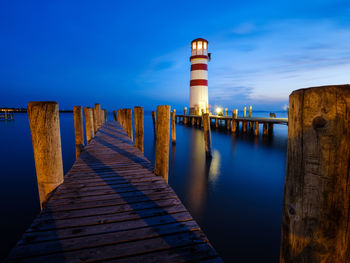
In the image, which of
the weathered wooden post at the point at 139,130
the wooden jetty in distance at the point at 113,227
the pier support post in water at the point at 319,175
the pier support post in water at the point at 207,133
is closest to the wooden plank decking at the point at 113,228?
the wooden jetty in distance at the point at 113,227

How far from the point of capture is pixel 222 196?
20.2ft

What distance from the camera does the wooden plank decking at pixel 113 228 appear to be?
1621mm

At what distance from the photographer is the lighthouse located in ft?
80.2

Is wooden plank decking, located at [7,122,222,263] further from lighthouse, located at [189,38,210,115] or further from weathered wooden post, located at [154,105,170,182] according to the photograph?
lighthouse, located at [189,38,210,115]

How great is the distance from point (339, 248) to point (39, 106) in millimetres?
3061

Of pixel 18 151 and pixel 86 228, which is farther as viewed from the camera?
pixel 18 151

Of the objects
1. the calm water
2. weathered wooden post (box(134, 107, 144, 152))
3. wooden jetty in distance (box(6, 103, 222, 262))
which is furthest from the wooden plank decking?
weathered wooden post (box(134, 107, 144, 152))

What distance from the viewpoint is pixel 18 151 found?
12.6 metres

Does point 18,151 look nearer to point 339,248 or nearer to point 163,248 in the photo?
point 163,248

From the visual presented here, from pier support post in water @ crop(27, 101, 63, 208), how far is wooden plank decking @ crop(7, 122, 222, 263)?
263 millimetres

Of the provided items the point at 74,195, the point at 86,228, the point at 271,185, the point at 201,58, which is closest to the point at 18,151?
the point at 74,195

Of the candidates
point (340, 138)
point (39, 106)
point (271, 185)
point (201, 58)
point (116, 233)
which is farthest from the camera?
point (201, 58)

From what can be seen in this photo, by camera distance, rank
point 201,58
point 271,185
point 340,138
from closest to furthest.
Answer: point 340,138, point 271,185, point 201,58

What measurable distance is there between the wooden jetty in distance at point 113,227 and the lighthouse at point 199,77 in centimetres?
2201
